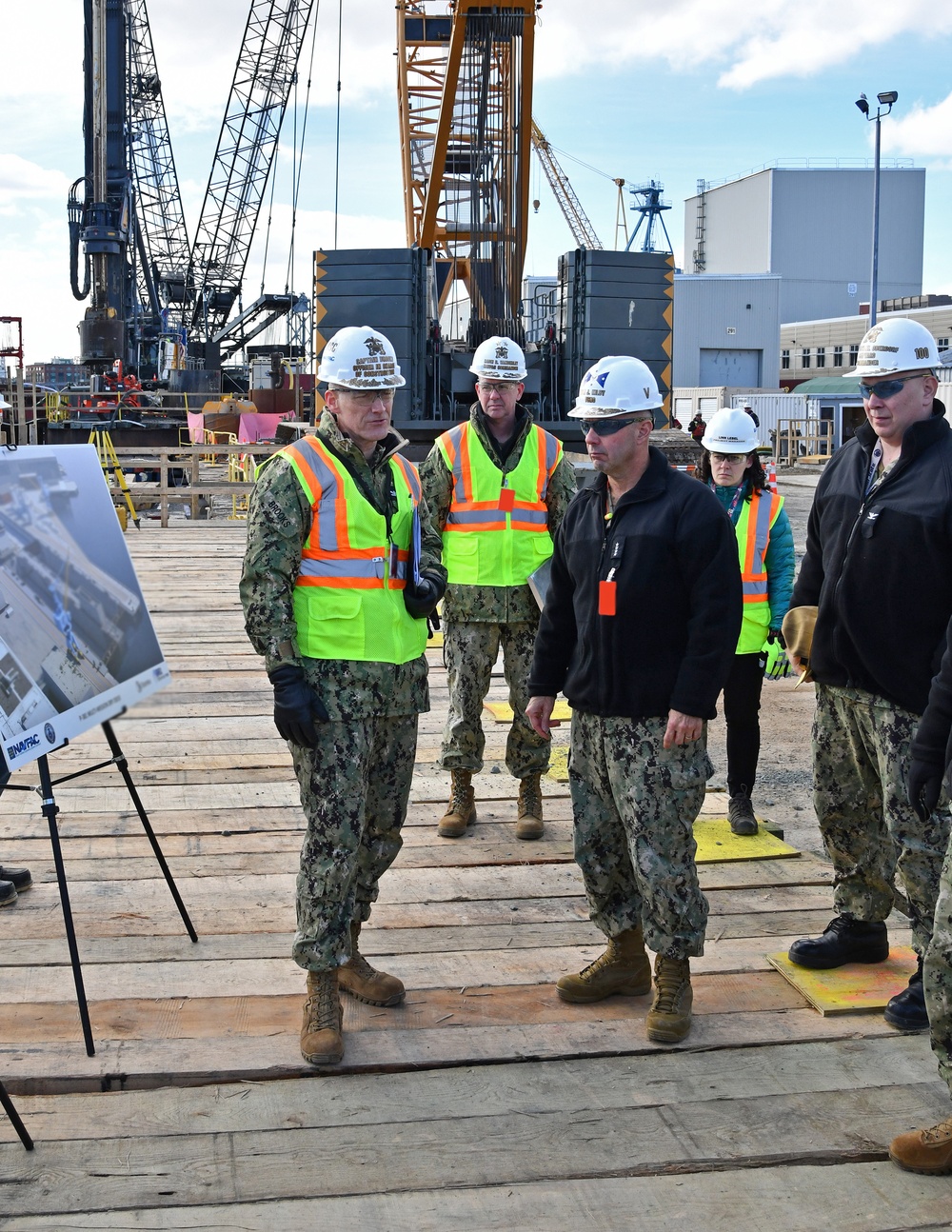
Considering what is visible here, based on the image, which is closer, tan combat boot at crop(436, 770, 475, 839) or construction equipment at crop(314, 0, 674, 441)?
tan combat boot at crop(436, 770, 475, 839)

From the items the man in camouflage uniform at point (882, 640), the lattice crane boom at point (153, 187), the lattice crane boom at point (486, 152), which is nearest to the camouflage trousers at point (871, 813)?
the man in camouflage uniform at point (882, 640)

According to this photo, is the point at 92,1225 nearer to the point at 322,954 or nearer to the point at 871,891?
the point at 322,954

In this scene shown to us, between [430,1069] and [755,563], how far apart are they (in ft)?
9.56

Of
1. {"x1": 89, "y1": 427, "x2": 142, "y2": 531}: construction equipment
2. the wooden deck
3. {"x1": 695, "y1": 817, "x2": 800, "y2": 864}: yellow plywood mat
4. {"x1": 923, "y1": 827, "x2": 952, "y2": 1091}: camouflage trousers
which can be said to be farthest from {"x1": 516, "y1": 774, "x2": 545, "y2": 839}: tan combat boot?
{"x1": 89, "y1": 427, "x2": 142, "y2": 531}: construction equipment

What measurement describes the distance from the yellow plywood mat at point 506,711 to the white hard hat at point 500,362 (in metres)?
2.34

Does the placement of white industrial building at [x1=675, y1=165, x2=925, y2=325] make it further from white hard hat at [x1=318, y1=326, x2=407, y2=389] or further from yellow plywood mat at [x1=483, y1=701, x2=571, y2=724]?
white hard hat at [x1=318, y1=326, x2=407, y2=389]

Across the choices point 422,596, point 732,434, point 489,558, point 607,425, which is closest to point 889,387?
point 607,425

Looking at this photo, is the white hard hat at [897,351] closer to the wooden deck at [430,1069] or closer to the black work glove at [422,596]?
the black work glove at [422,596]

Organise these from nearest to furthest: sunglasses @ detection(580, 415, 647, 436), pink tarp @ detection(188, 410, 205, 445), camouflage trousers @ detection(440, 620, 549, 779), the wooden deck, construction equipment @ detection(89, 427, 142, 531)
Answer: the wooden deck → sunglasses @ detection(580, 415, 647, 436) → camouflage trousers @ detection(440, 620, 549, 779) → construction equipment @ detection(89, 427, 142, 531) → pink tarp @ detection(188, 410, 205, 445)

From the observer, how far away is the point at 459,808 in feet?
18.1

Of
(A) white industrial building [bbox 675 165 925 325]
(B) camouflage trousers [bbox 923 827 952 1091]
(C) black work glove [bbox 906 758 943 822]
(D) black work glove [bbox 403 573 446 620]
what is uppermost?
(A) white industrial building [bbox 675 165 925 325]

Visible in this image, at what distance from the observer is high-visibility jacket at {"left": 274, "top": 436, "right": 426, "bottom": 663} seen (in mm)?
3643

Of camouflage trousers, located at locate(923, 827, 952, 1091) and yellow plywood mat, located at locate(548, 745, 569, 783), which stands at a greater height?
camouflage trousers, located at locate(923, 827, 952, 1091)

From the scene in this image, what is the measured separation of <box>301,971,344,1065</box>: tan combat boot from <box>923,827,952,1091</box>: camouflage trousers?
5.18 ft
